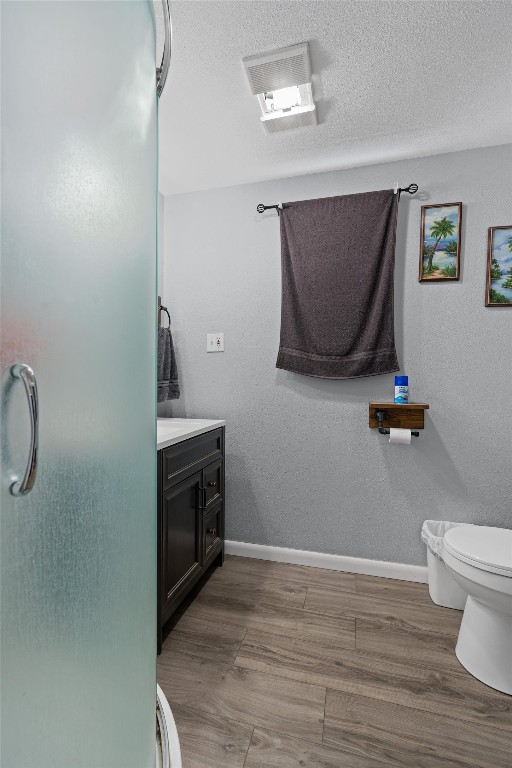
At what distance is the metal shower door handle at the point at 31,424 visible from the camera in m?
0.44

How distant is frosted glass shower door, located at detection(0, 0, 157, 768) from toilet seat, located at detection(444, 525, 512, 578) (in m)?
1.21

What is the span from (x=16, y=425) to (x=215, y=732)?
128 centimetres

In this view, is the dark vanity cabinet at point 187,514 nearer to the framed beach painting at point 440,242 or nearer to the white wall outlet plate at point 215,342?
the white wall outlet plate at point 215,342

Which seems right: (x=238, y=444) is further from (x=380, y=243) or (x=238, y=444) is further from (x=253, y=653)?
(x=380, y=243)

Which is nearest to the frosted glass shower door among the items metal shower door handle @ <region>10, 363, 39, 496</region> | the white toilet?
metal shower door handle @ <region>10, 363, 39, 496</region>

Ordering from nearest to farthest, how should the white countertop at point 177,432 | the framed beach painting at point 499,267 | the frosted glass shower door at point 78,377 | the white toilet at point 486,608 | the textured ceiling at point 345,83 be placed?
1. the frosted glass shower door at point 78,377
2. the textured ceiling at point 345,83
3. the white toilet at point 486,608
4. the white countertop at point 177,432
5. the framed beach painting at point 499,267

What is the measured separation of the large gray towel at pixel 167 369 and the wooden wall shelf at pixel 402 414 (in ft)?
3.82

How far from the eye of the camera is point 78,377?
54 cm

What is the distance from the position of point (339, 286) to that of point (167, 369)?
1116 mm

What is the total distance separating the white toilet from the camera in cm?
137

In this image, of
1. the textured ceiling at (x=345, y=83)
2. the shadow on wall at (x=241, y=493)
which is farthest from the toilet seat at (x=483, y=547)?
the textured ceiling at (x=345, y=83)

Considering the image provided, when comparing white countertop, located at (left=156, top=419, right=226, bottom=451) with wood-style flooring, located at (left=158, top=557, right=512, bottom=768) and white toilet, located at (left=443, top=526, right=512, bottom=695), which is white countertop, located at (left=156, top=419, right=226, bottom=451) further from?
white toilet, located at (left=443, top=526, right=512, bottom=695)

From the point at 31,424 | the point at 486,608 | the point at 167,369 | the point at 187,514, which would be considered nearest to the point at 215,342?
the point at 167,369

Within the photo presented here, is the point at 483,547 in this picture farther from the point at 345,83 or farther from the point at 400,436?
the point at 345,83
